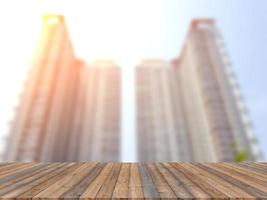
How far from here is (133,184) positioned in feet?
11.3

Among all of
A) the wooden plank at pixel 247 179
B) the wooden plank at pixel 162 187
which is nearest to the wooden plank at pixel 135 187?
the wooden plank at pixel 162 187

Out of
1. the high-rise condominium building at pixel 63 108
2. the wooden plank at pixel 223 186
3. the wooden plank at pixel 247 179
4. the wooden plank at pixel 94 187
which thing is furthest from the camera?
the high-rise condominium building at pixel 63 108

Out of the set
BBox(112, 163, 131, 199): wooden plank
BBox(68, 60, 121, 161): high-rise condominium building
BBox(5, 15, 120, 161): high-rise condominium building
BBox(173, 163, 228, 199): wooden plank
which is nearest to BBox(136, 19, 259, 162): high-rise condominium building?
BBox(68, 60, 121, 161): high-rise condominium building

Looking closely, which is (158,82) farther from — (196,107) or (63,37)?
(63,37)

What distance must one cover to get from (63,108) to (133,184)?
1802 inches

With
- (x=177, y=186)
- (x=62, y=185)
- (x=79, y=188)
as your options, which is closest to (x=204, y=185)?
(x=177, y=186)

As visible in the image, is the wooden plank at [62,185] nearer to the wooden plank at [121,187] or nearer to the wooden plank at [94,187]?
the wooden plank at [94,187]

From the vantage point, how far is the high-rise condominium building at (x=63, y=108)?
123ft

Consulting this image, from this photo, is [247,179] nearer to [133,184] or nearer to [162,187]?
[162,187]

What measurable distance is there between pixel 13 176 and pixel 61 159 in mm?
42894

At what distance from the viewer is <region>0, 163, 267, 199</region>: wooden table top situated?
2.84 metres

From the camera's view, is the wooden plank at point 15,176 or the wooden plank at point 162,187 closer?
the wooden plank at point 162,187

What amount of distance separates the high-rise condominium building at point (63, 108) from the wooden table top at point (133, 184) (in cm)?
3498

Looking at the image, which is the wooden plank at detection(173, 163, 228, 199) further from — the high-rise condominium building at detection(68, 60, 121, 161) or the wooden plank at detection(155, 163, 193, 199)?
the high-rise condominium building at detection(68, 60, 121, 161)
